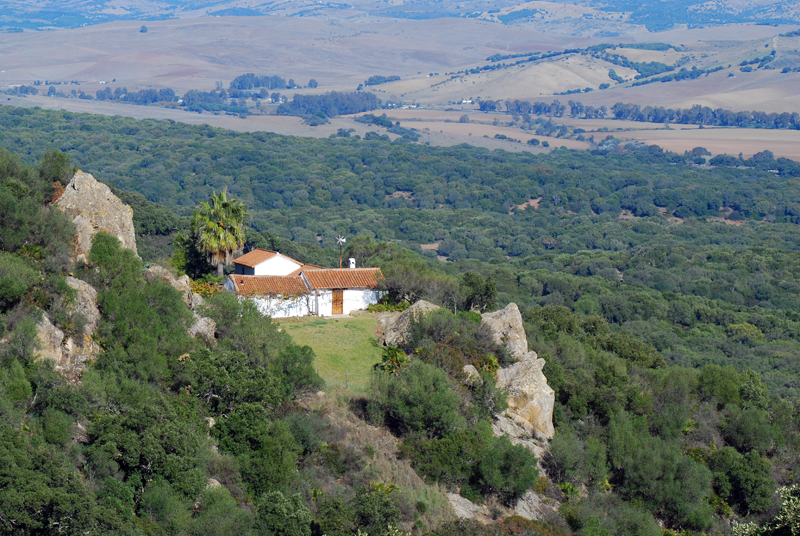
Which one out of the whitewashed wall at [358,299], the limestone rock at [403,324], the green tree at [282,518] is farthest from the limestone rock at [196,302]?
the green tree at [282,518]

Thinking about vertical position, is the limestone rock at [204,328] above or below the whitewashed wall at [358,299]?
above

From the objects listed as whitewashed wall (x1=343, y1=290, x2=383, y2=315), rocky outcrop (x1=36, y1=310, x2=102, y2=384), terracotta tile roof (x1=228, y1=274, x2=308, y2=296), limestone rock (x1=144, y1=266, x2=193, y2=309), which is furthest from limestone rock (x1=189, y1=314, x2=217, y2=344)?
whitewashed wall (x1=343, y1=290, x2=383, y2=315)

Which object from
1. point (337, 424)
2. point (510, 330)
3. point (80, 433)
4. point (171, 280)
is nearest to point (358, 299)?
point (510, 330)

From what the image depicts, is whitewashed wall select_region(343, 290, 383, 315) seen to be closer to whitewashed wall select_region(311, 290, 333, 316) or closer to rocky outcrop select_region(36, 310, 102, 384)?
whitewashed wall select_region(311, 290, 333, 316)

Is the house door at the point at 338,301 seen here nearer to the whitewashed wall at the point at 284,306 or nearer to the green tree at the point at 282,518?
the whitewashed wall at the point at 284,306

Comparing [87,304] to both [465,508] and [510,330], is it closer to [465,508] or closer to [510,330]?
[465,508]

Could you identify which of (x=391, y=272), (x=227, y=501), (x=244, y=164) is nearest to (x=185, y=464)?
(x=227, y=501)

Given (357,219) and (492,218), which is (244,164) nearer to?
(357,219)

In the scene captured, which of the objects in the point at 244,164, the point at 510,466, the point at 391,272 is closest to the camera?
the point at 510,466

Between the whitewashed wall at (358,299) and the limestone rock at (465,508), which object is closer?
the limestone rock at (465,508)
